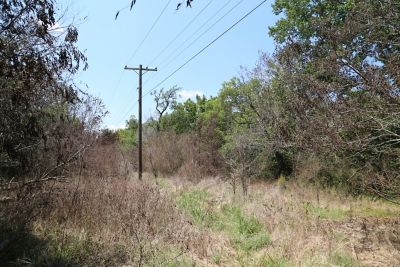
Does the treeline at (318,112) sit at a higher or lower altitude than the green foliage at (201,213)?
higher

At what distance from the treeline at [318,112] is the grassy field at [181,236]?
1328 mm

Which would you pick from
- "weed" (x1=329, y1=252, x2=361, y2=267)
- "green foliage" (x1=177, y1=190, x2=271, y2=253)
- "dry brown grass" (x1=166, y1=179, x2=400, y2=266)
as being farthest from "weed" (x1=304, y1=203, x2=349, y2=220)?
"weed" (x1=329, y1=252, x2=361, y2=267)

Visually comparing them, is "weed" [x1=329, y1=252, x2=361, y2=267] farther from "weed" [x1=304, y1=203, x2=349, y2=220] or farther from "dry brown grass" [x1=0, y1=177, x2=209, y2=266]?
"weed" [x1=304, y1=203, x2=349, y2=220]

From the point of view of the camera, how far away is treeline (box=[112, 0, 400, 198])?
29.9 ft

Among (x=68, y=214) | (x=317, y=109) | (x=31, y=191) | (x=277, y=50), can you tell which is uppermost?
(x=277, y=50)

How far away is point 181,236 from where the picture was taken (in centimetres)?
788

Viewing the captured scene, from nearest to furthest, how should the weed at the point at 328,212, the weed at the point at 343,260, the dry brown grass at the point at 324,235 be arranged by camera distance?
the weed at the point at 343,260, the dry brown grass at the point at 324,235, the weed at the point at 328,212

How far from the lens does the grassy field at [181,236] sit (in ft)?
22.2

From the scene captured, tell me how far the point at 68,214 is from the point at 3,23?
405cm

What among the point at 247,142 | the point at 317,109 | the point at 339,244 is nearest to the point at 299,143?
the point at 317,109

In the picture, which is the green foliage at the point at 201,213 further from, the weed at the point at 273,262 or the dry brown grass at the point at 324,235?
the weed at the point at 273,262

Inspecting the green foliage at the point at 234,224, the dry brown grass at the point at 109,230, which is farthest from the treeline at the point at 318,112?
the dry brown grass at the point at 109,230

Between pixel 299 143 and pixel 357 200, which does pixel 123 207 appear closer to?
pixel 299 143

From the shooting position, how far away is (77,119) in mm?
16109
